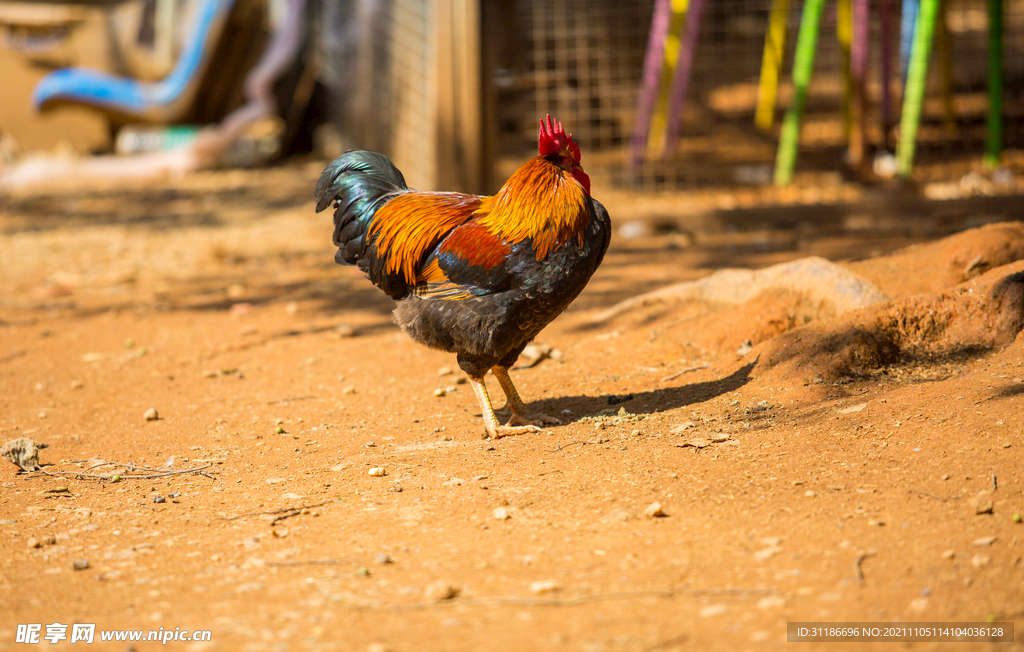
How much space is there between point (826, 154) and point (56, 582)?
9009 mm

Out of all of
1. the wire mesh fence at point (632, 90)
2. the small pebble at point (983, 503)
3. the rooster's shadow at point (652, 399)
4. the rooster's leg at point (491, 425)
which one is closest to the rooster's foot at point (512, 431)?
the rooster's leg at point (491, 425)

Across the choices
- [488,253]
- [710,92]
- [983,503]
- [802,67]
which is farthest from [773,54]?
[983,503]

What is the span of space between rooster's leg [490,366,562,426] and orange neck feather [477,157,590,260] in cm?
77

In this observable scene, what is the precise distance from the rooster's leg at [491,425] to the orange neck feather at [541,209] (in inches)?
30.3

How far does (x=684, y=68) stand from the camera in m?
8.46

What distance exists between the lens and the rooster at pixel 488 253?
12.9 feet

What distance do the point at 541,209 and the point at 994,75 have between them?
5942mm

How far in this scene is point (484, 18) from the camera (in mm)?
8258

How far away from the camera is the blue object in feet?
42.9

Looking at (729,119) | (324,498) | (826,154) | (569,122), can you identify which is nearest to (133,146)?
(569,122)

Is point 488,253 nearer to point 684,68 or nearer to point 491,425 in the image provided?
point 491,425

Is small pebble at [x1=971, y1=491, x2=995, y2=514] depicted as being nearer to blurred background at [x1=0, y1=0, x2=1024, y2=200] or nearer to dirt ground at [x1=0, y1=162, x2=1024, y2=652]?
dirt ground at [x1=0, y1=162, x2=1024, y2=652]

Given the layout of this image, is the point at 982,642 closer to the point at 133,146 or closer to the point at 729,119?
the point at 729,119

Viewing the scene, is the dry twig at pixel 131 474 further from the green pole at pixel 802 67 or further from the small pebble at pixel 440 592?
the green pole at pixel 802 67
